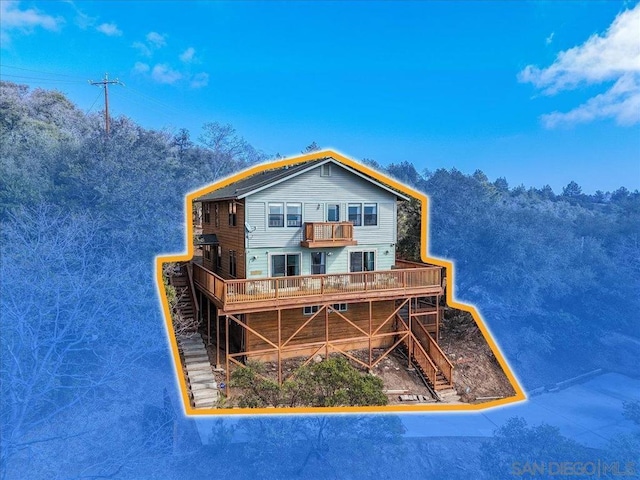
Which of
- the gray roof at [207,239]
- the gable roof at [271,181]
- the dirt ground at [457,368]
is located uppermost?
the gable roof at [271,181]

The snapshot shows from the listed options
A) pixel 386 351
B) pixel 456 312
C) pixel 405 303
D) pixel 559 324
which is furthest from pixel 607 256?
pixel 386 351

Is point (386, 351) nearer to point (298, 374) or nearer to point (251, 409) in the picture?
point (298, 374)

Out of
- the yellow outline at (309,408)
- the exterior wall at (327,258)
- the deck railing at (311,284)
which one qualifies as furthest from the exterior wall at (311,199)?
the deck railing at (311,284)

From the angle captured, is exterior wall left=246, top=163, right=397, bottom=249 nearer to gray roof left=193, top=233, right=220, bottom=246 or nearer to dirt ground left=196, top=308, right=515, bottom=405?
gray roof left=193, top=233, right=220, bottom=246

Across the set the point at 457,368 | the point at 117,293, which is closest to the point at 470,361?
the point at 457,368

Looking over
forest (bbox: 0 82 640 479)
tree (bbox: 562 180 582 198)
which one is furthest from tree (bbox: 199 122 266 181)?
tree (bbox: 562 180 582 198)

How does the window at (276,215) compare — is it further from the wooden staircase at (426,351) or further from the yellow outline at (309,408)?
the wooden staircase at (426,351)
